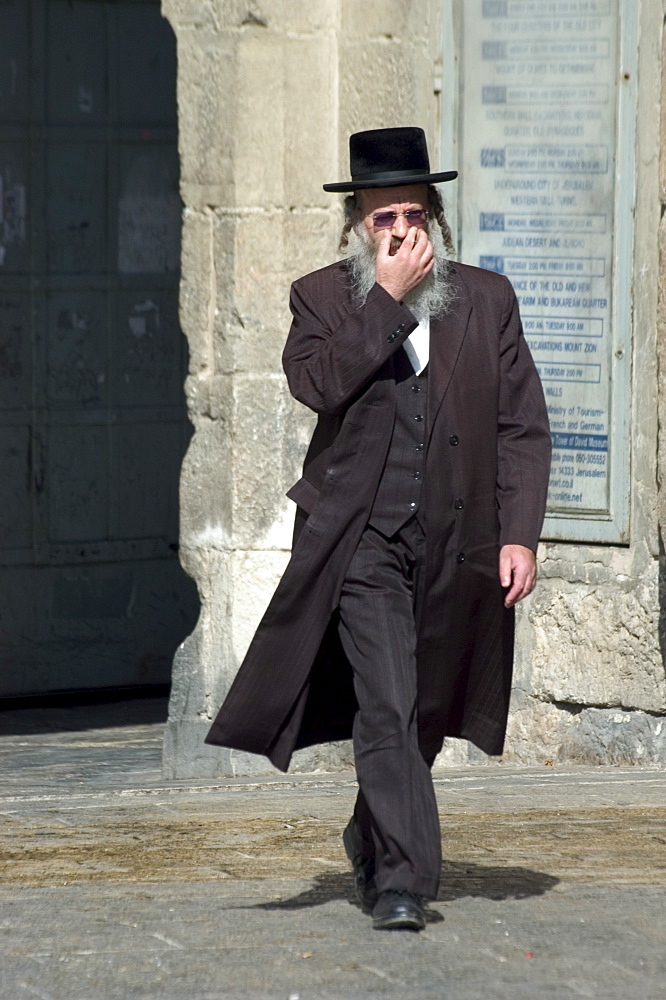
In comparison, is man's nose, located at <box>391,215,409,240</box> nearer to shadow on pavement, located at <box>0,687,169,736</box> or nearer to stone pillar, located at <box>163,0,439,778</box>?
stone pillar, located at <box>163,0,439,778</box>

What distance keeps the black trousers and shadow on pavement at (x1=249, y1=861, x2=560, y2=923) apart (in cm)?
21

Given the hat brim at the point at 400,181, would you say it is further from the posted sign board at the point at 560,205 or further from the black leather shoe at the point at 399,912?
the posted sign board at the point at 560,205

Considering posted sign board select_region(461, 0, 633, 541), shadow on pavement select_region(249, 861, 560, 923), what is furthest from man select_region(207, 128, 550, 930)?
posted sign board select_region(461, 0, 633, 541)

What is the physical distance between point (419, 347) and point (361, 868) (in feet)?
4.19

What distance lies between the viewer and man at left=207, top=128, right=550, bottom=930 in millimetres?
4320

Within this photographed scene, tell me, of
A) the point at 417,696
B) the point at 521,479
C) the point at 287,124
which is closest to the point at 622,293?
the point at 287,124

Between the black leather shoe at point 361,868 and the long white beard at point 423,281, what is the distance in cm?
128

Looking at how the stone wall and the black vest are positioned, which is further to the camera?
the stone wall

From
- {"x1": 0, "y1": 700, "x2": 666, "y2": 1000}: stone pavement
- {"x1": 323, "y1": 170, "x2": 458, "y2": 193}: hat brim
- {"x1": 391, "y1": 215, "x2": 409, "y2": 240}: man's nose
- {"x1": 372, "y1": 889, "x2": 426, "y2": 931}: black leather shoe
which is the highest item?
{"x1": 323, "y1": 170, "x2": 458, "y2": 193}: hat brim

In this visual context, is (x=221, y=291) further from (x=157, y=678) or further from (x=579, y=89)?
(x=157, y=678)

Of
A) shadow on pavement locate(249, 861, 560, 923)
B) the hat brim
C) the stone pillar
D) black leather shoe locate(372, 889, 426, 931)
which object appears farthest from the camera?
the stone pillar

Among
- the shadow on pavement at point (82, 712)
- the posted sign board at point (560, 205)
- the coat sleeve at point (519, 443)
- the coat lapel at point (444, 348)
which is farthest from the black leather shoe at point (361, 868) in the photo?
the shadow on pavement at point (82, 712)

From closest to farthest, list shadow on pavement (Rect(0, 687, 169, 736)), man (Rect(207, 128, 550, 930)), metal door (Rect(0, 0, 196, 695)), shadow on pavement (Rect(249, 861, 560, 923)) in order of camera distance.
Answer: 1. man (Rect(207, 128, 550, 930))
2. shadow on pavement (Rect(249, 861, 560, 923))
3. shadow on pavement (Rect(0, 687, 169, 736))
4. metal door (Rect(0, 0, 196, 695))

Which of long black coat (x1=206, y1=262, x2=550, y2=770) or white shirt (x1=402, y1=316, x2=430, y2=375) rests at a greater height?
white shirt (x1=402, y1=316, x2=430, y2=375)
